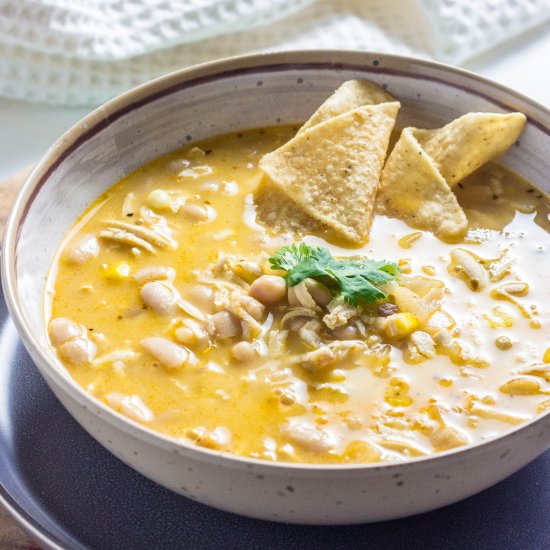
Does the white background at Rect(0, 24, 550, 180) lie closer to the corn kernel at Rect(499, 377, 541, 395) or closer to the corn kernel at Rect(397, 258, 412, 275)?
the corn kernel at Rect(397, 258, 412, 275)

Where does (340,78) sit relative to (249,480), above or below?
above

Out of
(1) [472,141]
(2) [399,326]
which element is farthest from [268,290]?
(1) [472,141]

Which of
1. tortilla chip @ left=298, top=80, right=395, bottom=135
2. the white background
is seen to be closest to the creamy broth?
tortilla chip @ left=298, top=80, right=395, bottom=135

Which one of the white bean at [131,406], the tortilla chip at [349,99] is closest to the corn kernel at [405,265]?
the tortilla chip at [349,99]

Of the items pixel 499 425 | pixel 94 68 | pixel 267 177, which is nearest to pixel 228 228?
pixel 267 177

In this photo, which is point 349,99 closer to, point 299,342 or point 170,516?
point 299,342

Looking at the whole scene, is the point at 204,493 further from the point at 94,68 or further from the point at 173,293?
the point at 94,68

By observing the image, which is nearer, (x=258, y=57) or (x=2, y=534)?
(x=2, y=534)
